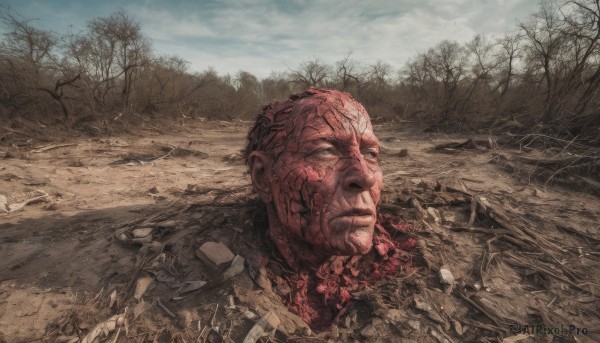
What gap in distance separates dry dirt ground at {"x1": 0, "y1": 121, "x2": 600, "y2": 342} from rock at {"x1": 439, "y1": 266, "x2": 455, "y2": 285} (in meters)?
0.01

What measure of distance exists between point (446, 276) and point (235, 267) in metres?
1.71

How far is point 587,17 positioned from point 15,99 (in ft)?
66.8

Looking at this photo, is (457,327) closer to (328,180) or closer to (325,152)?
(328,180)

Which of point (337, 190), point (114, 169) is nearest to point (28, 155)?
point (114, 169)

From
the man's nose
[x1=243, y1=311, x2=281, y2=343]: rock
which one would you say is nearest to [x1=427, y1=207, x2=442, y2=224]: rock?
the man's nose

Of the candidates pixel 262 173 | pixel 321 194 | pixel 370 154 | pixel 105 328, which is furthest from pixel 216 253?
pixel 370 154

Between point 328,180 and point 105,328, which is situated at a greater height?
point 328,180

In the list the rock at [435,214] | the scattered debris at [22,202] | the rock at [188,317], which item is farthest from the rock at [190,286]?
the scattered debris at [22,202]

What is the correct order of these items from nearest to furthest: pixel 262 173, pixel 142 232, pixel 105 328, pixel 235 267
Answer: pixel 105 328
pixel 235 267
pixel 262 173
pixel 142 232

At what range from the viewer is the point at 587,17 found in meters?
10.7

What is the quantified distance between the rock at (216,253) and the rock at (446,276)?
5.67 ft

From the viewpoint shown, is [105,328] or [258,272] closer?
[105,328]

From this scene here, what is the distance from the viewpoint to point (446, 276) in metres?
2.57

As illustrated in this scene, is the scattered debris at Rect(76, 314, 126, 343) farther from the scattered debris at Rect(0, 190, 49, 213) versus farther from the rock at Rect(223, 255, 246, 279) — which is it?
the scattered debris at Rect(0, 190, 49, 213)
